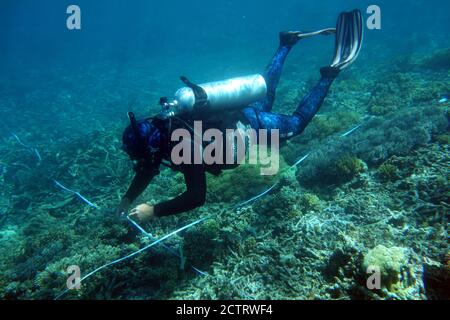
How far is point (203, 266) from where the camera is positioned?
15.0 ft

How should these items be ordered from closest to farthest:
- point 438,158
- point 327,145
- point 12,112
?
point 438,158, point 327,145, point 12,112

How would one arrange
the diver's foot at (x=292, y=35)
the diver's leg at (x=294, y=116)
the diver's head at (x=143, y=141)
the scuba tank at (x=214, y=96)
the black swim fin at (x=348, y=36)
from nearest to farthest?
the diver's head at (x=143, y=141) < the scuba tank at (x=214, y=96) < the diver's leg at (x=294, y=116) < the black swim fin at (x=348, y=36) < the diver's foot at (x=292, y=35)

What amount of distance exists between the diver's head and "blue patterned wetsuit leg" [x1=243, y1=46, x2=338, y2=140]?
6.57ft

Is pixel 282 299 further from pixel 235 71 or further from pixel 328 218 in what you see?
pixel 235 71

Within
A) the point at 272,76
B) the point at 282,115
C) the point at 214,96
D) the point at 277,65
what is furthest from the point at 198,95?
the point at 277,65

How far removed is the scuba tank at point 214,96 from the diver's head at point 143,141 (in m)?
0.32

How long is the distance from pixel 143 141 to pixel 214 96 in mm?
1501

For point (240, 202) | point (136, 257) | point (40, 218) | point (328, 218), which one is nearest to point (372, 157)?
point (328, 218)

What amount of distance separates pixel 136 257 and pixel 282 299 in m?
2.55

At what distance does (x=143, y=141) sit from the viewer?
352 cm

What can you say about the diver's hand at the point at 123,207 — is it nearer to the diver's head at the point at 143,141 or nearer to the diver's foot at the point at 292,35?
the diver's head at the point at 143,141

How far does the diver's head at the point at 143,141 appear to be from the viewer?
Result: 3.51m
